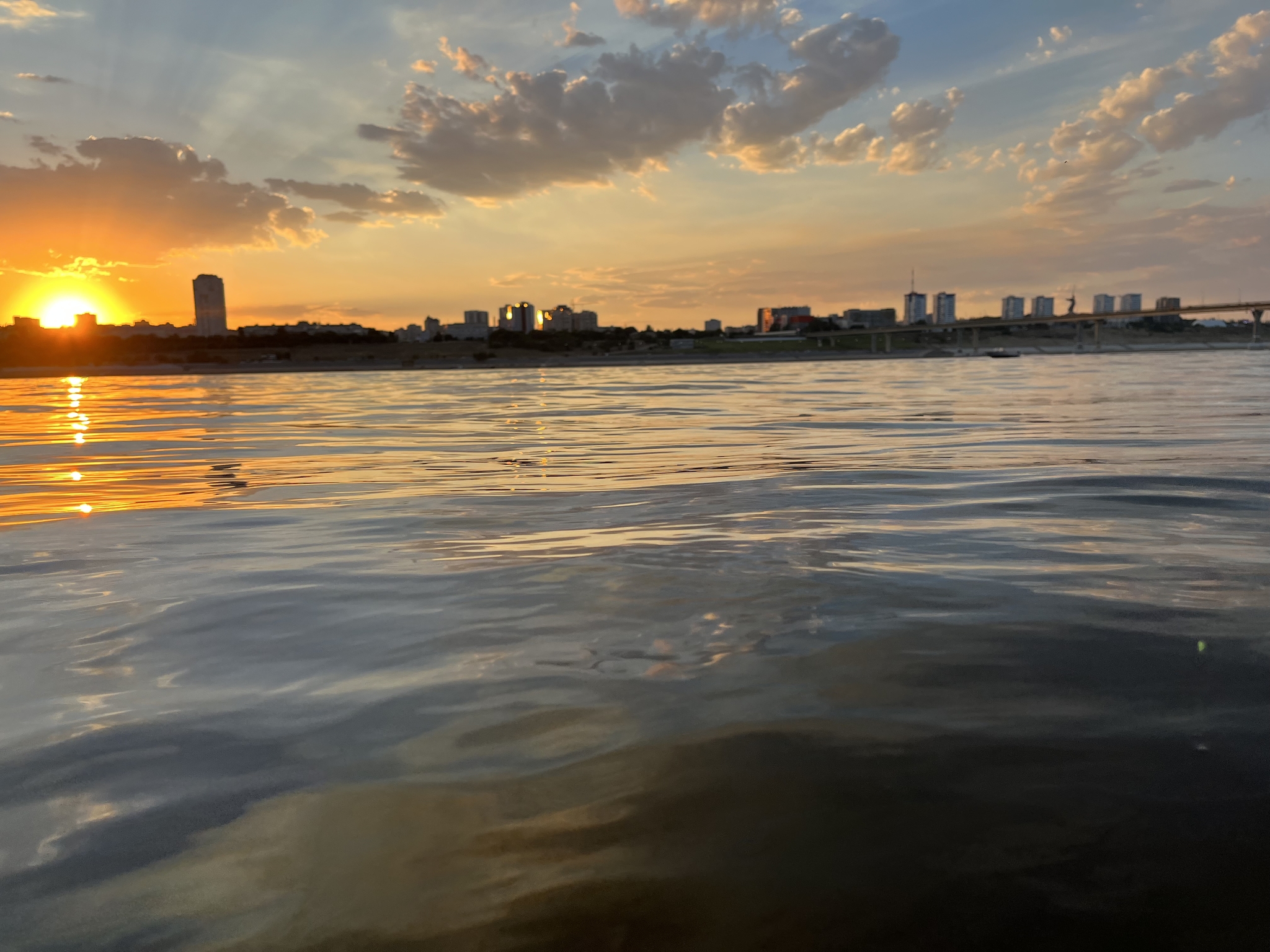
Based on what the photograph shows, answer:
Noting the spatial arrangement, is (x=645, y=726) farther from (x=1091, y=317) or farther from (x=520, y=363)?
(x=1091, y=317)

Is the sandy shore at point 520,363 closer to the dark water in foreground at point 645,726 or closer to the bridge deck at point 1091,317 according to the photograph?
the bridge deck at point 1091,317

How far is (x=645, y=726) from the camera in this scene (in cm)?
391

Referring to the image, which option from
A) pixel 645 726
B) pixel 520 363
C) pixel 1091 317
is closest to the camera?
pixel 645 726

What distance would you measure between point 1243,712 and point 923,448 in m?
12.7

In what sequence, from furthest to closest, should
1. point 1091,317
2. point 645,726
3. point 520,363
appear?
point 1091,317 < point 520,363 < point 645,726

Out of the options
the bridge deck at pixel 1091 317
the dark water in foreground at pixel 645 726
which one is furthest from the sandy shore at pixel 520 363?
the dark water in foreground at pixel 645 726

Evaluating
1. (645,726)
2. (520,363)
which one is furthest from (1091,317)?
(645,726)

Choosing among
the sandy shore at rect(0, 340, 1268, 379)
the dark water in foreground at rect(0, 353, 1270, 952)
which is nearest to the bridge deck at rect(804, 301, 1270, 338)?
the sandy shore at rect(0, 340, 1268, 379)

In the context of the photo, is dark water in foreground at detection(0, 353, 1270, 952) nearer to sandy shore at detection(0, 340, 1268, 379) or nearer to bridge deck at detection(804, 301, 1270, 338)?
sandy shore at detection(0, 340, 1268, 379)

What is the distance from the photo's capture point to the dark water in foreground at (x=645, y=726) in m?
2.64

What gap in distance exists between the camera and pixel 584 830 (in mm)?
3064

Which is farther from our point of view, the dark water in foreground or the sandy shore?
the sandy shore

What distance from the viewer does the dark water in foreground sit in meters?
2.64

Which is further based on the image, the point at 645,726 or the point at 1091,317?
the point at 1091,317
